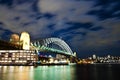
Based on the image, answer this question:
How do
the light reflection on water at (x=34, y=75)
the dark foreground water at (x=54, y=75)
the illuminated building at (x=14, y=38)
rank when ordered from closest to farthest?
1. the light reflection on water at (x=34, y=75)
2. the dark foreground water at (x=54, y=75)
3. the illuminated building at (x=14, y=38)

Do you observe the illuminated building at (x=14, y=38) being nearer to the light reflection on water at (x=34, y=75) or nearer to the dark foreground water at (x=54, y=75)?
the dark foreground water at (x=54, y=75)

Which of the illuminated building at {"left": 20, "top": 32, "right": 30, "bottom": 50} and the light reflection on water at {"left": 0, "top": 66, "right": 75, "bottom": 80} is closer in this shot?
the light reflection on water at {"left": 0, "top": 66, "right": 75, "bottom": 80}

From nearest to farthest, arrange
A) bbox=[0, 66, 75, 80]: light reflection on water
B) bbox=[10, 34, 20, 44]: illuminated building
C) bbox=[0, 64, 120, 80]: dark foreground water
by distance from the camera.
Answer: bbox=[0, 66, 75, 80]: light reflection on water → bbox=[0, 64, 120, 80]: dark foreground water → bbox=[10, 34, 20, 44]: illuminated building

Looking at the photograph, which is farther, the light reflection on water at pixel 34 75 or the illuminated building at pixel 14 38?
the illuminated building at pixel 14 38

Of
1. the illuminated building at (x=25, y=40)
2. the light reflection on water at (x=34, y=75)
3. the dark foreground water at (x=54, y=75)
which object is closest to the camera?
the light reflection on water at (x=34, y=75)

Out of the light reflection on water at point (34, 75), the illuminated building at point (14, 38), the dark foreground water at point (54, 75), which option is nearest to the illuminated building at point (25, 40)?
the illuminated building at point (14, 38)

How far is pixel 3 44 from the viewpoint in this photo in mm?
122375

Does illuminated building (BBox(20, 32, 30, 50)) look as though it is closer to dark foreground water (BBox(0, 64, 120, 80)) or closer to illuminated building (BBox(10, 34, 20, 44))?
illuminated building (BBox(10, 34, 20, 44))

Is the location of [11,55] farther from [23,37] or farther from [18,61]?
[23,37]

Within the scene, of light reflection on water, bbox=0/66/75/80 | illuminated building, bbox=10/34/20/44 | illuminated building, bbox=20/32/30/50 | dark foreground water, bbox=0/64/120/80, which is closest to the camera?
light reflection on water, bbox=0/66/75/80

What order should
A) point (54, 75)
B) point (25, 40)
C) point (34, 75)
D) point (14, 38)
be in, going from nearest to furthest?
point (34, 75), point (54, 75), point (25, 40), point (14, 38)

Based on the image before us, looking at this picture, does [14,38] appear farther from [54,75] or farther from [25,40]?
[54,75]

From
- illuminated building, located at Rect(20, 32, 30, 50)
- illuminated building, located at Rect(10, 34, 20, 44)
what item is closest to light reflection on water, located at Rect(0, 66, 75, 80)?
illuminated building, located at Rect(20, 32, 30, 50)

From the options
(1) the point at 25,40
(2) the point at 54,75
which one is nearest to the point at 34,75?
(2) the point at 54,75
